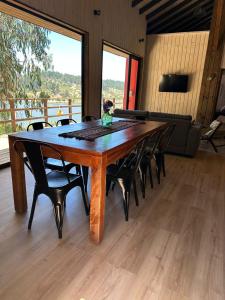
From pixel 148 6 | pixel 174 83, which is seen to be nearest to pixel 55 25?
pixel 148 6

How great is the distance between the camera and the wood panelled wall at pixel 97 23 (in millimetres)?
3704

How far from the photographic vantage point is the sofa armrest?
4.11m

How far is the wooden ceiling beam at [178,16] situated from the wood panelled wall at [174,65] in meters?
0.41

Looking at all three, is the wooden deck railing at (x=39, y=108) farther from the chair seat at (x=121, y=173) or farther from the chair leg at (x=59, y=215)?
the chair leg at (x=59, y=215)

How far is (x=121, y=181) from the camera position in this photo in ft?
6.94

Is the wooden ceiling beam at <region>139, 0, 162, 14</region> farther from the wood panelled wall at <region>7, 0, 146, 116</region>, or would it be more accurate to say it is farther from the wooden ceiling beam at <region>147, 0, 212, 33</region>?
the wooden ceiling beam at <region>147, 0, 212, 33</region>

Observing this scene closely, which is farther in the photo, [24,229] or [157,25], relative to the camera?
[157,25]

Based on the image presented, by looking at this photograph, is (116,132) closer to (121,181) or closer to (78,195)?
(121,181)

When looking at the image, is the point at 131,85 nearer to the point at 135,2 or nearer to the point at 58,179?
the point at 135,2

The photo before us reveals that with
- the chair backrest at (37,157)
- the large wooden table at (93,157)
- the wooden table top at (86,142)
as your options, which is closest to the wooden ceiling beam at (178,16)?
the wooden table top at (86,142)

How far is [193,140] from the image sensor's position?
4156mm

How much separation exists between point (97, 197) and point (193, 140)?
3.05m

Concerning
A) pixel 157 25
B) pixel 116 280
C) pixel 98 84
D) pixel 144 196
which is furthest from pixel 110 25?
pixel 116 280

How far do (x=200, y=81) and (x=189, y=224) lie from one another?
242 inches
